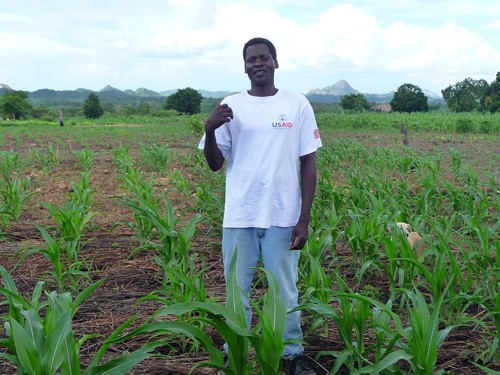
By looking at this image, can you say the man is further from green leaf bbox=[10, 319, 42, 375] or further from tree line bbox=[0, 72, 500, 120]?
tree line bbox=[0, 72, 500, 120]

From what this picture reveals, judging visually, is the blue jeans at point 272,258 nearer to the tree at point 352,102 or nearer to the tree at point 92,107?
the tree at point 352,102

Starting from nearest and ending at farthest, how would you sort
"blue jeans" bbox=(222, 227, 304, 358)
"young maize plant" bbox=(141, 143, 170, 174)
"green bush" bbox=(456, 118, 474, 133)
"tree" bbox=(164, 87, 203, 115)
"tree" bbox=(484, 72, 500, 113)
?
"blue jeans" bbox=(222, 227, 304, 358), "young maize plant" bbox=(141, 143, 170, 174), "green bush" bbox=(456, 118, 474, 133), "tree" bbox=(484, 72, 500, 113), "tree" bbox=(164, 87, 203, 115)

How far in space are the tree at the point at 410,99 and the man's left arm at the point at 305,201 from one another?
168 feet

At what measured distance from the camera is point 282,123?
2445 mm

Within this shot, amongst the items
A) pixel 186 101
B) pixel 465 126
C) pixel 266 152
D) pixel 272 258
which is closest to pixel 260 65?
pixel 266 152

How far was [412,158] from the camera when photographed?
7.85m

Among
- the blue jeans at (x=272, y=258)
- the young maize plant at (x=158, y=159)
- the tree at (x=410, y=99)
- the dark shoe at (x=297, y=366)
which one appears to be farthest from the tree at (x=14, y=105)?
the dark shoe at (x=297, y=366)

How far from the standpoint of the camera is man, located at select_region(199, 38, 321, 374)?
96.7 inches

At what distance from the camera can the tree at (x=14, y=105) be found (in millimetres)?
54781

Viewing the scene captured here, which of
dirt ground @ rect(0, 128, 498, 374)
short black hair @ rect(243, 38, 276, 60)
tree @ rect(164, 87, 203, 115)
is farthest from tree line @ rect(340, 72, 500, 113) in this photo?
short black hair @ rect(243, 38, 276, 60)

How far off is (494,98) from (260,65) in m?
46.6

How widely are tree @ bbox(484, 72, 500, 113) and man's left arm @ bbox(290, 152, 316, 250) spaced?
45533mm

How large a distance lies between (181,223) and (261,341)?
3.91 metres

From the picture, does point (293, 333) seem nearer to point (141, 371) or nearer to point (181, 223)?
point (141, 371)
